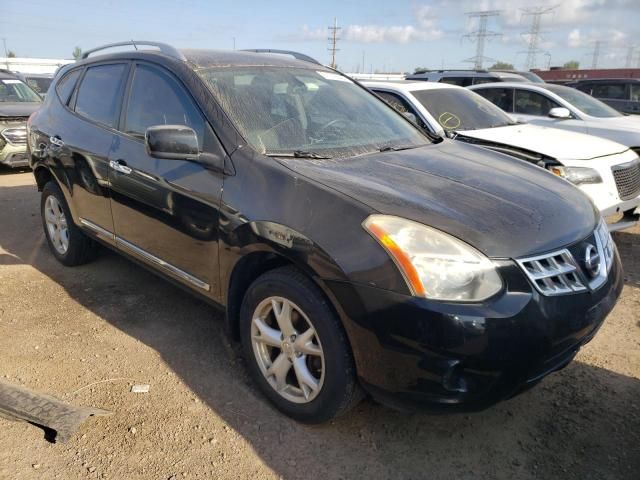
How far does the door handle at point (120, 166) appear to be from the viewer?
133 inches

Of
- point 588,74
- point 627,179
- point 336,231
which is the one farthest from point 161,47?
point 588,74

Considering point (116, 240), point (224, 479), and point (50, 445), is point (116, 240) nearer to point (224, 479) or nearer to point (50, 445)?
point (50, 445)

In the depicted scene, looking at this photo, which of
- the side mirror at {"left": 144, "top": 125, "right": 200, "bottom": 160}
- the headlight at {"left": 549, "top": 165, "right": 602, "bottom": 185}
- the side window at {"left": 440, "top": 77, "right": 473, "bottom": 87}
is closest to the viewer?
the side mirror at {"left": 144, "top": 125, "right": 200, "bottom": 160}

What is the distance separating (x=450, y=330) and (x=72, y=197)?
3344 millimetres

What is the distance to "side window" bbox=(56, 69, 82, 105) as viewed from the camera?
172 inches

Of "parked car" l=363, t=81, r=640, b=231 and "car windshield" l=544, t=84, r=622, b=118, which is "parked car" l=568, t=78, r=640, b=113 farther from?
"parked car" l=363, t=81, r=640, b=231

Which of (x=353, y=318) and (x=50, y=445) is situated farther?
(x=50, y=445)

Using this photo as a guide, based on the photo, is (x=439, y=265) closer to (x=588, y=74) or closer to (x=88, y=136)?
(x=88, y=136)

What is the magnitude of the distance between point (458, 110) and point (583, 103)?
2809 millimetres

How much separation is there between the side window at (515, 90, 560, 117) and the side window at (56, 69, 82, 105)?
21.0 ft

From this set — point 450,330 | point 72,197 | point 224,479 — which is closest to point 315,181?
point 450,330

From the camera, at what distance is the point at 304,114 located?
3.23m

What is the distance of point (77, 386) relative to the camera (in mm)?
2953

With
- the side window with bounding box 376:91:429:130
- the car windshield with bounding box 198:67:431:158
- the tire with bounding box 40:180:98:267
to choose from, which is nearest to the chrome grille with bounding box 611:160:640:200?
the side window with bounding box 376:91:429:130
